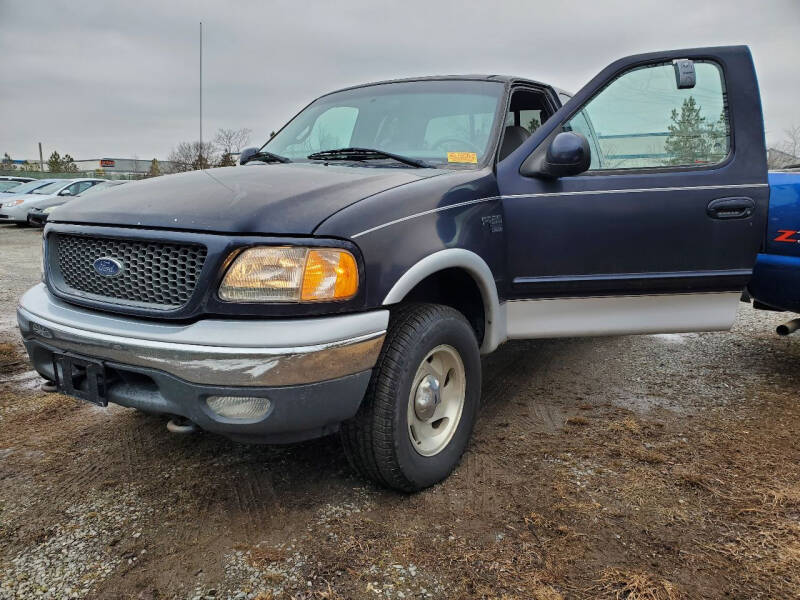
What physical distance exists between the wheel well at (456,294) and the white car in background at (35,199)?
51.7ft

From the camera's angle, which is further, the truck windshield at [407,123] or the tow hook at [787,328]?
the tow hook at [787,328]

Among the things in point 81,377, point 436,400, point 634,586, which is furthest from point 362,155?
point 634,586

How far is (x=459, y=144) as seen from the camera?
3.25 meters

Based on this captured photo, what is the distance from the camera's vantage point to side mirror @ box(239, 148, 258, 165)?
379 centimetres

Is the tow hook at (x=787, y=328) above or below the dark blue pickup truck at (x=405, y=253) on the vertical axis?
below

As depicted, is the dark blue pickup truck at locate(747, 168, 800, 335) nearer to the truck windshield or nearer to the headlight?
the truck windshield

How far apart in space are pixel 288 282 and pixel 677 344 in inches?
A: 159

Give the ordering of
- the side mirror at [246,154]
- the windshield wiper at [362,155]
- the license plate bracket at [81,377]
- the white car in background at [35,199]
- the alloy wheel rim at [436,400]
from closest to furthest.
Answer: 1. the license plate bracket at [81,377]
2. the alloy wheel rim at [436,400]
3. the windshield wiper at [362,155]
4. the side mirror at [246,154]
5. the white car in background at [35,199]

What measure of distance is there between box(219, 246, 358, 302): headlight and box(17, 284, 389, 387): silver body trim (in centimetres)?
9

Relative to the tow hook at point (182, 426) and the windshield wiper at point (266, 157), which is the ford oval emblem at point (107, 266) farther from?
the windshield wiper at point (266, 157)

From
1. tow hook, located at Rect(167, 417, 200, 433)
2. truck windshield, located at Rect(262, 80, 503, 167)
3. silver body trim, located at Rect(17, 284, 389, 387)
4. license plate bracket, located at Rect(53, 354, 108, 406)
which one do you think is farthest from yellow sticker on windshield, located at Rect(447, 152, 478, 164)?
license plate bracket, located at Rect(53, 354, 108, 406)

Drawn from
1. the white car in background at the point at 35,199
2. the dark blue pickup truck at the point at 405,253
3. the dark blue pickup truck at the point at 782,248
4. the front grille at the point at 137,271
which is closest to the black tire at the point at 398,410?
the dark blue pickup truck at the point at 405,253

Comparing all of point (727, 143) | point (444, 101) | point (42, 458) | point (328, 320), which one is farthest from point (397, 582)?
point (727, 143)

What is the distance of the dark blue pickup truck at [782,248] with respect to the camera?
3.62m
